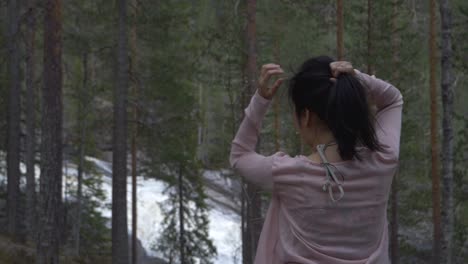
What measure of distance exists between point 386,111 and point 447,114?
12993 mm

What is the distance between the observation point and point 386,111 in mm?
2490

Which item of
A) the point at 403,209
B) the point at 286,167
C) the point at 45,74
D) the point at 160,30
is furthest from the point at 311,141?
the point at 403,209

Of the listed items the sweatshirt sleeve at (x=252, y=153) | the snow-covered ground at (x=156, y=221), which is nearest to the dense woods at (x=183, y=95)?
the snow-covered ground at (x=156, y=221)

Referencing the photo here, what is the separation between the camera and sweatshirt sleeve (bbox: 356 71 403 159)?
2.37 metres

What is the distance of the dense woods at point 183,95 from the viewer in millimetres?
15141

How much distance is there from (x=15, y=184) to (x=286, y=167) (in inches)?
977

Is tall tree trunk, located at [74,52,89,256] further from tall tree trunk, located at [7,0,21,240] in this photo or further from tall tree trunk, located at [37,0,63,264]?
tall tree trunk, located at [37,0,63,264]

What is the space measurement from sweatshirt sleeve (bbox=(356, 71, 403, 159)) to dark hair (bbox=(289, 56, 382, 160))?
13 cm

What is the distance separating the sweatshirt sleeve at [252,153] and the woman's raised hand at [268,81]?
0.07 ft

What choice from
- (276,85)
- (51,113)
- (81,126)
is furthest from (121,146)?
(276,85)

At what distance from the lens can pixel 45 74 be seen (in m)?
13.4

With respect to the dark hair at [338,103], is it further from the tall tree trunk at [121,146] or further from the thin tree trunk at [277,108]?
the thin tree trunk at [277,108]

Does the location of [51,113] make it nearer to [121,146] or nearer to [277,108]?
[121,146]

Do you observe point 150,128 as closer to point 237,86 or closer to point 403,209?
point 237,86
